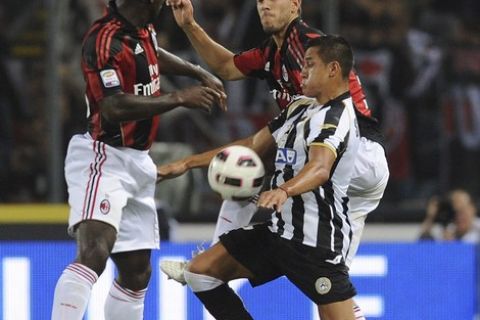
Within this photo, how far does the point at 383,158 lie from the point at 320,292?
102cm

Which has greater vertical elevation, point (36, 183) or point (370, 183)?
point (370, 183)

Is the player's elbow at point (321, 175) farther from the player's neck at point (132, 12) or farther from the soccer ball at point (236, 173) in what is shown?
the player's neck at point (132, 12)

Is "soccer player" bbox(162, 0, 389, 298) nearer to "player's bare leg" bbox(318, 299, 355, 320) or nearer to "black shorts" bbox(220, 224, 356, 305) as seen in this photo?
"black shorts" bbox(220, 224, 356, 305)

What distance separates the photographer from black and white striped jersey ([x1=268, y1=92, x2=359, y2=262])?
6.35 meters

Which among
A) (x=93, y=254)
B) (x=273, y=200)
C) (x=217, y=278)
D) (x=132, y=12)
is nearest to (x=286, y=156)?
(x=273, y=200)

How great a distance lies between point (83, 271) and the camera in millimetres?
6617

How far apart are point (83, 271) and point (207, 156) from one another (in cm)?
90

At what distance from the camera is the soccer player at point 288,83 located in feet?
22.7

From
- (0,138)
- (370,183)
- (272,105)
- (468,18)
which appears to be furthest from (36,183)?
(370,183)

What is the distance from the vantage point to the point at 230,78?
7.46m

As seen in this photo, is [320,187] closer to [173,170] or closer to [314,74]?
[314,74]

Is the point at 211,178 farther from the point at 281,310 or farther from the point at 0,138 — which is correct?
the point at 0,138

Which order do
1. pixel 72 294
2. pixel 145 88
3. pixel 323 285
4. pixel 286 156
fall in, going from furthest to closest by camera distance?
pixel 145 88 < pixel 72 294 < pixel 286 156 < pixel 323 285

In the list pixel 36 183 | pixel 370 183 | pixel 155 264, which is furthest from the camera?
pixel 36 183
